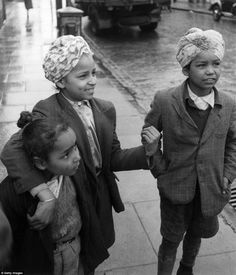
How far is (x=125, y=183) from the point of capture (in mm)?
4359

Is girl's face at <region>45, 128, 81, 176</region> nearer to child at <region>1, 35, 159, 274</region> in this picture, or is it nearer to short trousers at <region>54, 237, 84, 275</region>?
child at <region>1, 35, 159, 274</region>

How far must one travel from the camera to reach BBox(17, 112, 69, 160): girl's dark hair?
1856mm

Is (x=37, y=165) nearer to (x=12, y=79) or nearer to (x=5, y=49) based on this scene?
(x=12, y=79)

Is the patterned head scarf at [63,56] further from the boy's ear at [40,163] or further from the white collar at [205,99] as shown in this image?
the white collar at [205,99]

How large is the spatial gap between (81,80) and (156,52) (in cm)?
1008

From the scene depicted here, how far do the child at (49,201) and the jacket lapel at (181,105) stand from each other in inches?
28.1

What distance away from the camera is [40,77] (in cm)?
855

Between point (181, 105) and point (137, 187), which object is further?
point (137, 187)

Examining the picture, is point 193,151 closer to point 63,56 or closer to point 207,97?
point 207,97

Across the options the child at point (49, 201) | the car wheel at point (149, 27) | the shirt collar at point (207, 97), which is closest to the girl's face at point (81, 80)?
the child at point (49, 201)

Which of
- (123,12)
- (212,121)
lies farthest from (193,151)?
(123,12)

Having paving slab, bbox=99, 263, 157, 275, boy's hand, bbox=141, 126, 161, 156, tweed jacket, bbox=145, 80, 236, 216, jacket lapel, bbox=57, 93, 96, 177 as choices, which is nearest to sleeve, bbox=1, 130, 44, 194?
jacket lapel, bbox=57, 93, 96, 177

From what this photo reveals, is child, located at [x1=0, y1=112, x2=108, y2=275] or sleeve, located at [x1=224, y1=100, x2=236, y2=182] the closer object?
child, located at [x1=0, y1=112, x2=108, y2=275]

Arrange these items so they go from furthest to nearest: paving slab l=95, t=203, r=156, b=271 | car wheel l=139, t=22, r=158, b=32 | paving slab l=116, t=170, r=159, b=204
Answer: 1. car wheel l=139, t=22, r=158, b=32
2. paving slab l=116, t=170, r=159, b=204
3. paving slab l=95, t=203, r=156, b=271
